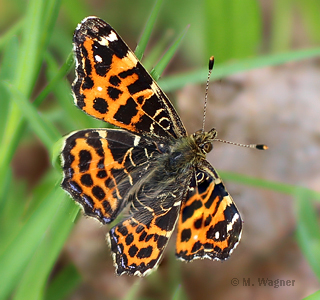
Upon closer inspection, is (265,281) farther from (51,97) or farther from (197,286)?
(51,97)

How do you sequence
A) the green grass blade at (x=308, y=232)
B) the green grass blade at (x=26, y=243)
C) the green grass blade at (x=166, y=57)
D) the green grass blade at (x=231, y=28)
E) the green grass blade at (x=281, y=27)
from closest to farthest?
the green grass blade at (x=26, y=243) → the green grass blade at (x=166, y=57) → the green grass blade at (x=308, y=232) → the green grass blade at (x=231, y=28) → the green grass blade at (x=281, y=27)

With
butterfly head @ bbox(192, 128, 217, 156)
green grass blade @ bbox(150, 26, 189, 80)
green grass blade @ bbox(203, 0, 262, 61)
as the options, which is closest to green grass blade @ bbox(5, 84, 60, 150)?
green grass blade @ bbox(150, 26, 189, 80)

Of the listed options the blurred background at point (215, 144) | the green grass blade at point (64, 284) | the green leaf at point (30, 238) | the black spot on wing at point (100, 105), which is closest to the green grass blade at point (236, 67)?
the blurred background at point (215, 144)

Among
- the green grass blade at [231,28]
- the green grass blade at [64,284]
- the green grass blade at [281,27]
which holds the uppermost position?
the green grass blade at [281,27]

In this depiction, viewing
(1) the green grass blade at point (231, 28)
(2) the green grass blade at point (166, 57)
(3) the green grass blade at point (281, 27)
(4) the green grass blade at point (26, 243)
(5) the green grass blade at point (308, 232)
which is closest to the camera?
(4) the green grass blade at point (26, 243)

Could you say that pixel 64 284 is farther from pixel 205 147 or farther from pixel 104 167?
pixel 205 147

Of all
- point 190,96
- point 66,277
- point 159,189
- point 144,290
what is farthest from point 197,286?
point 190,96

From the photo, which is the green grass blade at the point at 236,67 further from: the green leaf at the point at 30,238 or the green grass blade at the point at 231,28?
the green leaf at the point at 30,238
